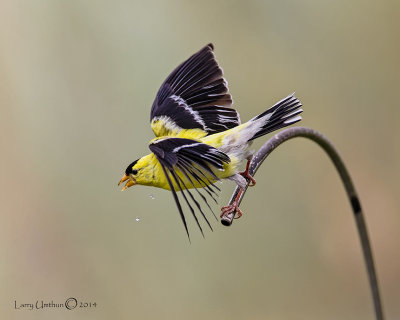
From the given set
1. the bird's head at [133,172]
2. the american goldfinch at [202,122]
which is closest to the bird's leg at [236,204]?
the american goldfinch at [202,122]

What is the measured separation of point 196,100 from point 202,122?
119 millimetres

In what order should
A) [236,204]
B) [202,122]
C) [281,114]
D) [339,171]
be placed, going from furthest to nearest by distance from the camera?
[202,122] → [339,171] → [281,114] → [236,204]

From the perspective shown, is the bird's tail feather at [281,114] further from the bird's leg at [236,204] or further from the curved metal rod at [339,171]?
the bird's leg at [236,204]

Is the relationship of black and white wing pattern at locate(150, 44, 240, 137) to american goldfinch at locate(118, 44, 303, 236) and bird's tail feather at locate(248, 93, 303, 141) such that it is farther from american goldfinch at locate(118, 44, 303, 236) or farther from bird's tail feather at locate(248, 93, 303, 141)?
bird's tail feather at locate(248, 93, 303, 141)

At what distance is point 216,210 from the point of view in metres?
4.10

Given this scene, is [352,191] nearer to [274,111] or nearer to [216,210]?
[274,111]

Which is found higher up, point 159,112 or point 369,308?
point 159,112

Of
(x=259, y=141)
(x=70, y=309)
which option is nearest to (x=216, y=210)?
(x=259, y=141)

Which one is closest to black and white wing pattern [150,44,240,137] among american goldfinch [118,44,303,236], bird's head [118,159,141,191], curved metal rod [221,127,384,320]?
american goldfinch [118,44,303,236]

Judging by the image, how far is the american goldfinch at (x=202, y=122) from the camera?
2.27 meters

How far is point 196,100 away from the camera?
107 inches

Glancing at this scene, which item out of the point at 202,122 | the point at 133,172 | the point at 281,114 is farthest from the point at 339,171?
the point at 133,172

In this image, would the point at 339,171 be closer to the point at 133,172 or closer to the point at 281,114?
the point at 281,114

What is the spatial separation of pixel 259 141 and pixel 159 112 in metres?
1.71
